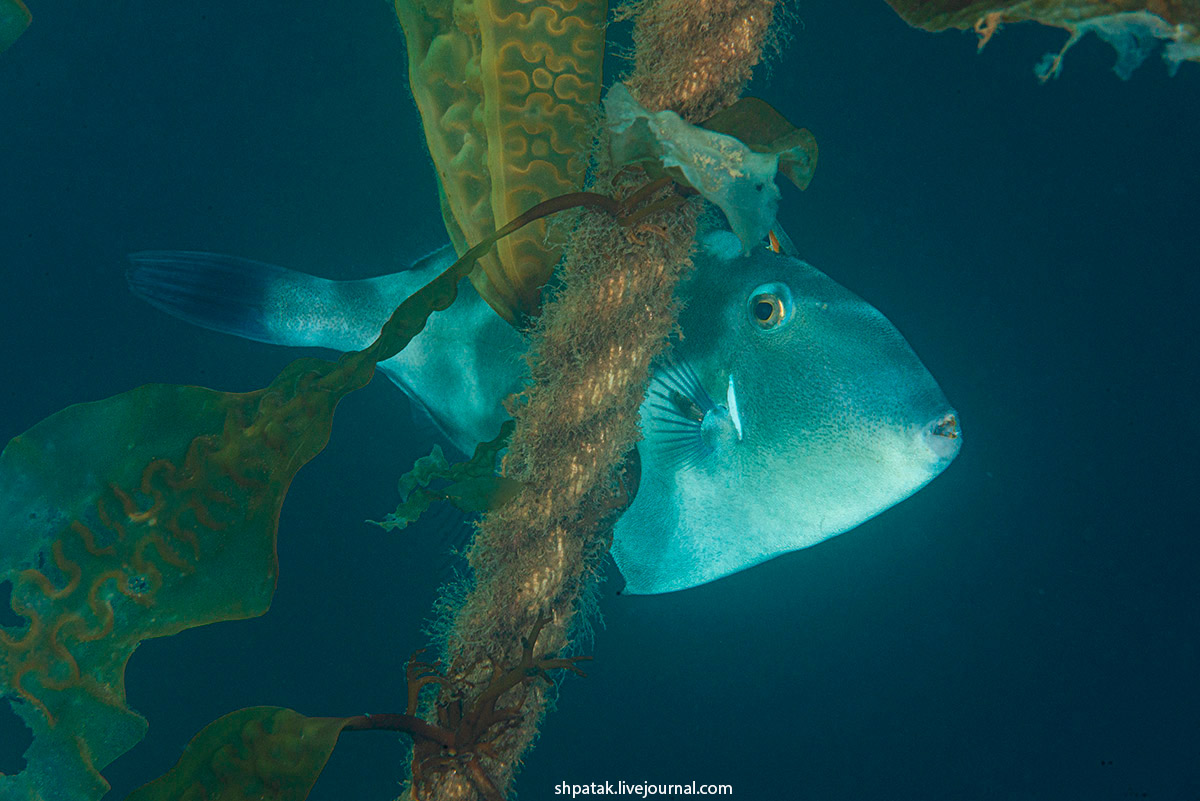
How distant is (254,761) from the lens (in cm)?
118

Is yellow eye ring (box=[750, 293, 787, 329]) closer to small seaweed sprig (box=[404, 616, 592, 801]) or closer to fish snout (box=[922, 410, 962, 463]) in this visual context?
fish snout (box=[922, 410, 962, 463])

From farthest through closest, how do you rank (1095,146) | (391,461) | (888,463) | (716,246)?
(1095,146), (391,461), (716,246), (888,463)

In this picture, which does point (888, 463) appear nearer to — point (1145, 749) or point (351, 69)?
point (351, 69)

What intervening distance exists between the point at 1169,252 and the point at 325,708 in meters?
7.95

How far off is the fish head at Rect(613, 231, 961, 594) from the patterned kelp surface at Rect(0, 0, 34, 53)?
7.96 feet

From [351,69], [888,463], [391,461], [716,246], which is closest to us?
[888,463]

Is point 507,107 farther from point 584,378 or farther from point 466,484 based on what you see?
point 466,484

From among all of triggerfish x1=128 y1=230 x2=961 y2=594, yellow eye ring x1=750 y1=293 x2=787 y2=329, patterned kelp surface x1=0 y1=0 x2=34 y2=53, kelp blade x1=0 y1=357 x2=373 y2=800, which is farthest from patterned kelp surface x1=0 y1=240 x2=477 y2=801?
patterned kelp surface x1=0 y1=0 x2=34 y2=53

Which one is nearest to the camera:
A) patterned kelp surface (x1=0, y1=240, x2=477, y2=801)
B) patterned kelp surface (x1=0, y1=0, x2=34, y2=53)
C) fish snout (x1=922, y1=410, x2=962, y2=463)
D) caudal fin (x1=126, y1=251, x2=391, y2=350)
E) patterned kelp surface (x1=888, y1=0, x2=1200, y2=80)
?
patterned kelp surface (x1=888, y1=0, x2=1200, y2=80)

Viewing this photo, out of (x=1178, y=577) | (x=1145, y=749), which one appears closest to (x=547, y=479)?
(x=1178, y=577)

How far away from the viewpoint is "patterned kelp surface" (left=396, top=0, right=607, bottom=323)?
129 cm

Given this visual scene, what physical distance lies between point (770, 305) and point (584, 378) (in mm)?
725

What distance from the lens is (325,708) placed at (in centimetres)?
415

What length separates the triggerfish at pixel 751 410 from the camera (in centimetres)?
161
